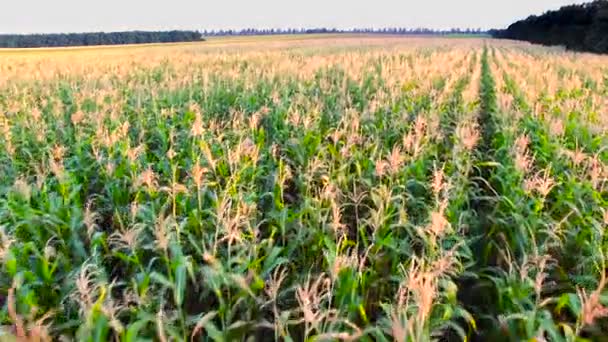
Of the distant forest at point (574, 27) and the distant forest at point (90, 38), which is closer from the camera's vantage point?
the distant forest at point (574, 27)

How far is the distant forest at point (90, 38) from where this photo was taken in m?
72.6

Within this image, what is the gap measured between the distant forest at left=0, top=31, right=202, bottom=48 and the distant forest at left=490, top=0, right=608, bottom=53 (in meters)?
50.2

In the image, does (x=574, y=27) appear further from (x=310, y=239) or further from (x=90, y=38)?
(x=90, y=38)

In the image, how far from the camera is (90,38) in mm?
79500

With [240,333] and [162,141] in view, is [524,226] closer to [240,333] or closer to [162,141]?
[240,333]

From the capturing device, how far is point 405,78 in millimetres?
11945

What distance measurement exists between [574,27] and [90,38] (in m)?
63.3

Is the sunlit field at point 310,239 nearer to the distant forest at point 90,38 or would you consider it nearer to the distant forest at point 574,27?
the distant forest at point 574,27

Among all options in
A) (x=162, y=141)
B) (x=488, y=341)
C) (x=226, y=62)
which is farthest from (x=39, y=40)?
(x=488, y=341)

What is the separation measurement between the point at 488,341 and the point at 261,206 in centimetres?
245

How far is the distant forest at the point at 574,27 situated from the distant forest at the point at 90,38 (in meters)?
50.2

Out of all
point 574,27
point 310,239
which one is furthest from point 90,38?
point 310,239

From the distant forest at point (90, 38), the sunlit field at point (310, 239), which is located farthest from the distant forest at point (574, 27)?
the distant forest at point (90, 38)

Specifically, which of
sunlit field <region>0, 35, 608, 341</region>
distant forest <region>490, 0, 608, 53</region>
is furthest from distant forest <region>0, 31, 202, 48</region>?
sunlit field <region>0, 35, 608, 341</region>
